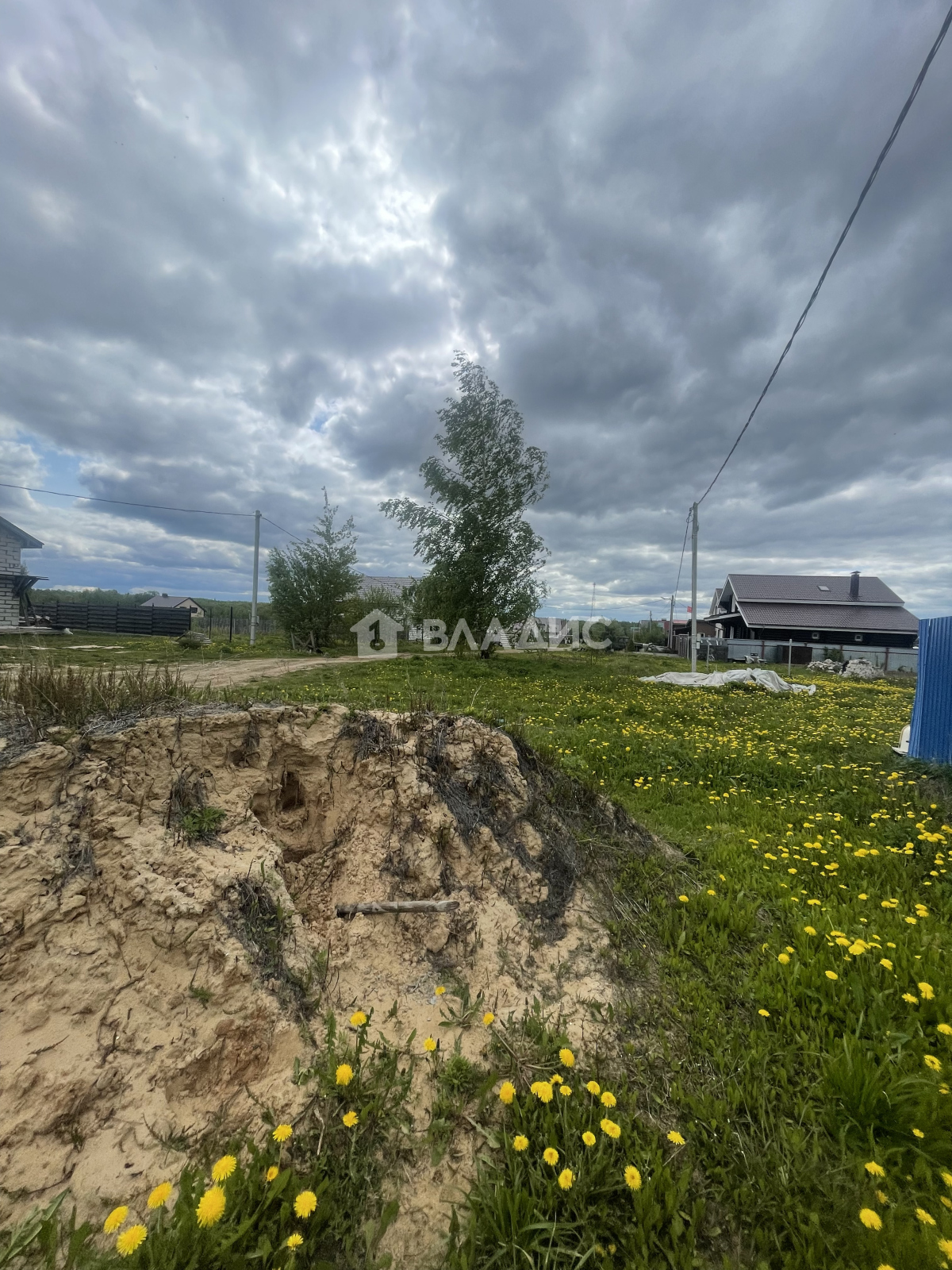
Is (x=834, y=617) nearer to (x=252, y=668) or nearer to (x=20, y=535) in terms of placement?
(x=252, y=668)

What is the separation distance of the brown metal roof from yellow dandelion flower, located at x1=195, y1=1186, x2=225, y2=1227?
3685cm

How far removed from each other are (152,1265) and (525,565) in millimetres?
18151

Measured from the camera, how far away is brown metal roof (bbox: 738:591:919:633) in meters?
31.2

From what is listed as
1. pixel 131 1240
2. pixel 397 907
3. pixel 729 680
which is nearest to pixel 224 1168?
pixel 131 1240

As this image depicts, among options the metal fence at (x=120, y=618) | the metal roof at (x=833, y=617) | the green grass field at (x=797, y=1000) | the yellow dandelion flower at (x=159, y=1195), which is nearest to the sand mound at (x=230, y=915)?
the yellow dandelion flower at (x=159, y=1195)

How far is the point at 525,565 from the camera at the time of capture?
18.8 m

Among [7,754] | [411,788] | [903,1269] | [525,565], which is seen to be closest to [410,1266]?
[903,1269]

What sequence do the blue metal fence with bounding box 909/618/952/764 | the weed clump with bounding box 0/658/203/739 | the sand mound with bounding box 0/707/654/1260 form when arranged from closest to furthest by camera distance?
the sand mound with bounding box 0/707/654/1260, the weed clump with bounding box 0/658/203/739, the blue metal fence with bounding box 909/618/952/764

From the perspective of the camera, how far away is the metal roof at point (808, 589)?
33.6 metres

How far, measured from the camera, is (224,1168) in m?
1.57

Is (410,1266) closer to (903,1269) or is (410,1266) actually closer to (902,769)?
(903,1269)

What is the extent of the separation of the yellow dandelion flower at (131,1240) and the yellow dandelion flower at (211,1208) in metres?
0.14
